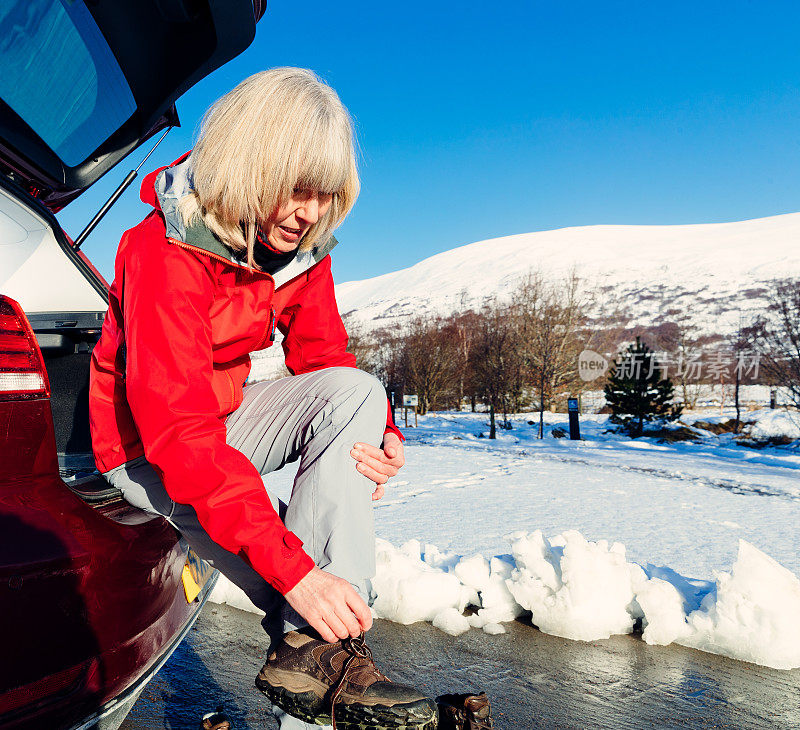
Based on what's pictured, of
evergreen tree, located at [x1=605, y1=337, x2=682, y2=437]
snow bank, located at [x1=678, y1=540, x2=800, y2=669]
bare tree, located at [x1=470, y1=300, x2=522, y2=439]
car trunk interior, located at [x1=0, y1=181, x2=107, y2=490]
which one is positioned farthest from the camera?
bare tree, located at [x1=470, y1=300, x2=522, y2=439]

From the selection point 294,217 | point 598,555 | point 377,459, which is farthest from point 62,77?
point 598,555

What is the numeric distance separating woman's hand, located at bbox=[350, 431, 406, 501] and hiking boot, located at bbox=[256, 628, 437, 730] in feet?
1.13

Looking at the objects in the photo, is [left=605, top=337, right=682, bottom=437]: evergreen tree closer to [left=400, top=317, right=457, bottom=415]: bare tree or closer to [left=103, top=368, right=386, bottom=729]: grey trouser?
[left=400, top=317, right=457, bottom=415]: bare tree

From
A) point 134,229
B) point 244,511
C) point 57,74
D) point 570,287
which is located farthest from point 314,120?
point 570,287

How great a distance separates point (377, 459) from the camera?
134 centimetres

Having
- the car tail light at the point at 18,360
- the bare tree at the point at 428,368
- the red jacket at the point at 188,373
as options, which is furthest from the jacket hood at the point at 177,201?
the bare tree at the point at 428,368

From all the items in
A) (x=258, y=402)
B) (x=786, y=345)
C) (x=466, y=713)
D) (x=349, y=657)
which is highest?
(x=786, y=345)

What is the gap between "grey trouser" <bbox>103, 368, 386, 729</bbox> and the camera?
1.20m

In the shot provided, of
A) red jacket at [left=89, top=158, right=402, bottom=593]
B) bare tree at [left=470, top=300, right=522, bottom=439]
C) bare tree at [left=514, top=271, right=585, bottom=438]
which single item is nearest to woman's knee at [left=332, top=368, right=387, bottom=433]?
red jacket at [left=89, top=158, right=402, bottom=593]

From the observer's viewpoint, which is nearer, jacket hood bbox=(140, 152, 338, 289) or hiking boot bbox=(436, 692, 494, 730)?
hiking boot bbox=(436, 692, 494, 730)

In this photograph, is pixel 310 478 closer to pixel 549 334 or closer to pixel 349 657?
pixel 349 657

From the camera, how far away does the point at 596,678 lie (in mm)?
2016

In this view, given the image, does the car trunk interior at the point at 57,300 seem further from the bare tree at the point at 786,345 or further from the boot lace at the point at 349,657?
the bare tree at the point at 786,345

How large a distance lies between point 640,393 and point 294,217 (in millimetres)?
19495
